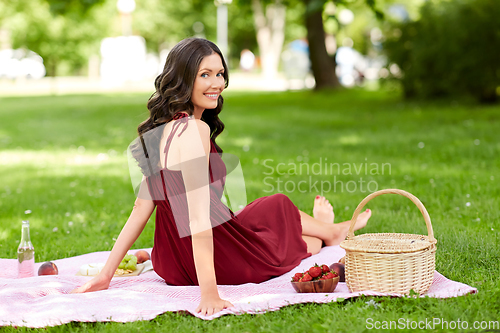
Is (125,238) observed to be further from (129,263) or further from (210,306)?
(210,306)

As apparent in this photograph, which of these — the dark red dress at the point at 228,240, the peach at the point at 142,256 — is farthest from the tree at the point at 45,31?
the dark red dress at the point at 228,240

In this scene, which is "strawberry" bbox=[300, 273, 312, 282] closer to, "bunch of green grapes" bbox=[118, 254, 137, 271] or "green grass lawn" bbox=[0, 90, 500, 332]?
"green grass lawn" bbox=[0, 90, 500, 332]

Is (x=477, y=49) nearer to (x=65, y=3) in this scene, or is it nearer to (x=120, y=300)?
(x=65, y=3)

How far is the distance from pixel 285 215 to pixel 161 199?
3.31ft

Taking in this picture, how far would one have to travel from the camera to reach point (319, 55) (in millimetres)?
20078

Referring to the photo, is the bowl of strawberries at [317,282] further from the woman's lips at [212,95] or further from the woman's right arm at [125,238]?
the woman's lips at [212,95]

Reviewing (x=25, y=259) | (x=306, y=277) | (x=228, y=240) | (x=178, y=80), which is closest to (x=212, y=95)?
(x=178, y=80)

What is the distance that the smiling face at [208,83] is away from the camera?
3.33 metres

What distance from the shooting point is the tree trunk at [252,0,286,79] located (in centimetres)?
4022

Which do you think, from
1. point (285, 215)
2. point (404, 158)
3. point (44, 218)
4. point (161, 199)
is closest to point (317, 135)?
point (404, 158)

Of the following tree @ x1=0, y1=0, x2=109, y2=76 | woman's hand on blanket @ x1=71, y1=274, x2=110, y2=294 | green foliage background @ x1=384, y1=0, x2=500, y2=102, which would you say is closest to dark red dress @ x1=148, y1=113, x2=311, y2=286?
woman's hand on blanket @ x1=71, y1=274, x2=110, y2=294

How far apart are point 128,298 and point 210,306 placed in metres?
0.57

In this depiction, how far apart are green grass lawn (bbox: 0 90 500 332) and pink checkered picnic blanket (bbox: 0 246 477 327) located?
6cm

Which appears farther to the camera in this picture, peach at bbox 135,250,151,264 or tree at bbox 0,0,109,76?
tree at bbox 0,0,109,76
